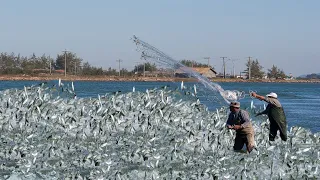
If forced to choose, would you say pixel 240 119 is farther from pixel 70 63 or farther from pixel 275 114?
pixel 70 63

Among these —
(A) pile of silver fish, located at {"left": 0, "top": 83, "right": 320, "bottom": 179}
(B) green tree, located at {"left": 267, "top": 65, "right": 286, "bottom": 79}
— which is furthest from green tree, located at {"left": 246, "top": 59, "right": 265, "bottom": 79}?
(A) pile of silver fish, located at {"left": 0, "top": 83, "right": 320, "bottom": 179}

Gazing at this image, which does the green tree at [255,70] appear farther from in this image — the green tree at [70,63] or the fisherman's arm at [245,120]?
the fisherman's arm at [245,120]

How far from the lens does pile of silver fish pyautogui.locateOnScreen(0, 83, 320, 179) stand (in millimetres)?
16047

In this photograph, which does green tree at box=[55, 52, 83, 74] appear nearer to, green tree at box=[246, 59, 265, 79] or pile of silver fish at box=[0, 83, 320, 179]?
green tree at box=[246, 59, 265, 79]

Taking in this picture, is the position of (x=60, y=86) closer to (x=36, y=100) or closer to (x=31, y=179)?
(x=36, y=100)

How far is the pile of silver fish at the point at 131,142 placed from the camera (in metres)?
16.0

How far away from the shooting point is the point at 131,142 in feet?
61.2

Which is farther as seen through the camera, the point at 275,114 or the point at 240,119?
the point at 275,114

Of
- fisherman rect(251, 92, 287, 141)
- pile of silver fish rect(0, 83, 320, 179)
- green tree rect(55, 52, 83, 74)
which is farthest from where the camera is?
green tree rect(55, 52, 83, 74)

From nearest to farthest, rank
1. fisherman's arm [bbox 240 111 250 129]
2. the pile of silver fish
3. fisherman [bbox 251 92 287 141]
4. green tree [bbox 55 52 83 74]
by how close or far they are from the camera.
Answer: the pile of silver fish, fisherman's arm [bbox 240 111 250 129], fisherman [bbox 251 92 287 141], green tree [bbox 55 52 83 74]

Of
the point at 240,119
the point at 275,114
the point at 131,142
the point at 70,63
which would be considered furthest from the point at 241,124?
the point at 70,63

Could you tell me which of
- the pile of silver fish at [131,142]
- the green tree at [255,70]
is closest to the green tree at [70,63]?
the green tree at [255,70]

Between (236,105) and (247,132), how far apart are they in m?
0.68

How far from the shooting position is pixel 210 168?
1562 centimetres
